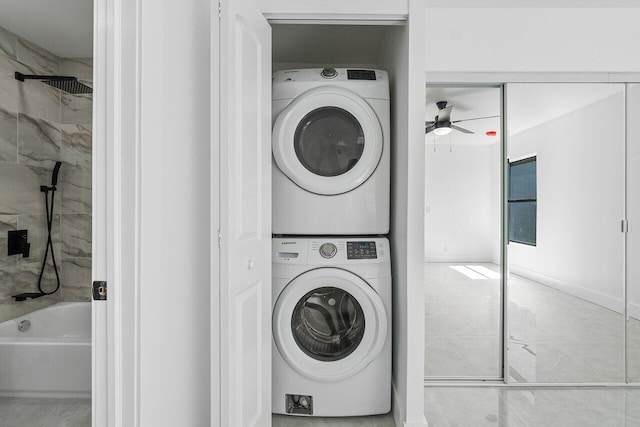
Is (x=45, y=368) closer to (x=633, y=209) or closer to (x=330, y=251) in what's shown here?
(x=330, y=251)

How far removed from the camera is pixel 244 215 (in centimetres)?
150

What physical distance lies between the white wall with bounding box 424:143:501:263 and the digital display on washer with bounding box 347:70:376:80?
25.6 inches

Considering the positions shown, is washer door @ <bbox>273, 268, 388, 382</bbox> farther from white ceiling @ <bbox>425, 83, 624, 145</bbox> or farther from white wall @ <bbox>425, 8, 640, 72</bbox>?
white wall @ <bbox>425, 8, 640, 72</bbox>

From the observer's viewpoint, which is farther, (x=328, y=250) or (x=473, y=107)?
(x=473, y=107)

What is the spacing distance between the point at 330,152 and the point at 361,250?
1.83 ft

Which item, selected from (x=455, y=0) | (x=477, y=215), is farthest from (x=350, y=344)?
(x=455, y=0)

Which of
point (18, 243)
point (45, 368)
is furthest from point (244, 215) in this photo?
point (18, 243)

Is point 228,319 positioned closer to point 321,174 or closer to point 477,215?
point 321,174

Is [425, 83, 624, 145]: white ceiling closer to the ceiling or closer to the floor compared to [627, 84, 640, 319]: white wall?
closer to the ceiling

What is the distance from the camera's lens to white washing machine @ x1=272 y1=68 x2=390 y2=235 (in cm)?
Result: 202

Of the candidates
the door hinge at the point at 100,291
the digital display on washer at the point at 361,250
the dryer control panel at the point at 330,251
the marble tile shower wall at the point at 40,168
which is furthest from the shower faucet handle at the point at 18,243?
the digital display on washer at the point at 361,250

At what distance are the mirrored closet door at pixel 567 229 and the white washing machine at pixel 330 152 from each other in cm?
98

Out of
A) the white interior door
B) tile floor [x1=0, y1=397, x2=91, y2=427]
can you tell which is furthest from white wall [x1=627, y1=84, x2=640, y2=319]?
tile floor [x1=0, y1=397, x2=91, y2=427]

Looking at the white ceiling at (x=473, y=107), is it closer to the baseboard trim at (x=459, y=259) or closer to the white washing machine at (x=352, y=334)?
the baseboard trim at (x=459, y=259)
